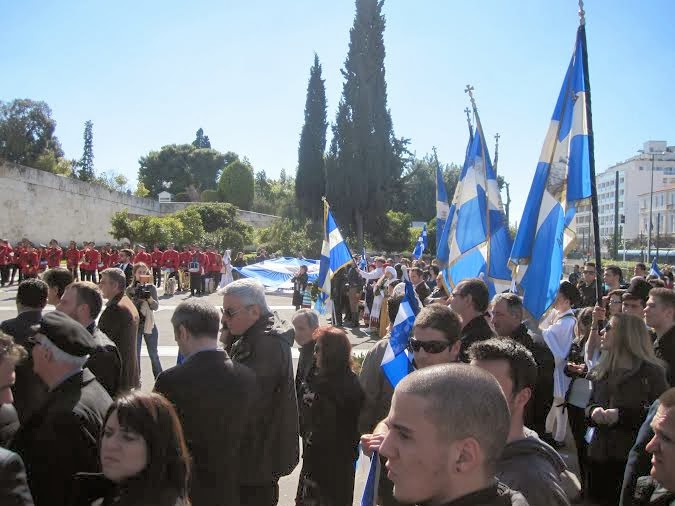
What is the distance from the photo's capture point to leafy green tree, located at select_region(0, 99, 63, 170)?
166 ft

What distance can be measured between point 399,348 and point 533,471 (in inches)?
80.3

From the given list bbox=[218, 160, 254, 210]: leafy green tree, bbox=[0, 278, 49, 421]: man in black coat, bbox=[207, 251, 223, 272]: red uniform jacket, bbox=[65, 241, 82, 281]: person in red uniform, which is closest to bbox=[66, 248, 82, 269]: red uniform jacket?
bbox=[65, 241, 82, 281]: person in red uniform

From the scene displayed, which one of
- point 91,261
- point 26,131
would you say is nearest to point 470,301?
point 91,261

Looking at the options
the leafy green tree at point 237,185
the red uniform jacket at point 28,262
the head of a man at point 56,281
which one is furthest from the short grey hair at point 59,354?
the leafy green tree at point 237,185

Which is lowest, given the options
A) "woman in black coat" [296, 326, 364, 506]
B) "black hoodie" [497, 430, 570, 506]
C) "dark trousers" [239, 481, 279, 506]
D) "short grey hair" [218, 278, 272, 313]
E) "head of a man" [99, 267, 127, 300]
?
"dark trousers" [239, 481, 279, 506]

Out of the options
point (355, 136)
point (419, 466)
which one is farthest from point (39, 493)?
point (355, 136)

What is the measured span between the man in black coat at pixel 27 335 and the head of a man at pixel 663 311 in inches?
170

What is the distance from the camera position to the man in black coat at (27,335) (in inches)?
138

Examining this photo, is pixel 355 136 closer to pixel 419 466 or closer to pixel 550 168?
pixel 550 168

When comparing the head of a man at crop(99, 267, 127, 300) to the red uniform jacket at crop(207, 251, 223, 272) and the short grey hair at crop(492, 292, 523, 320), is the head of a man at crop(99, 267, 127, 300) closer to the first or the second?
the short grey hair at crop(492, 292, 523, 320)

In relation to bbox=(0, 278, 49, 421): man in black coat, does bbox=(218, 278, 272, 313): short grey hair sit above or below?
above

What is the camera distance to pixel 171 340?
468 inches

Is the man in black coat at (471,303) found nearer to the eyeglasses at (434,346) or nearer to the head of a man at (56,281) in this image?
the eyeglasses at (434,346)

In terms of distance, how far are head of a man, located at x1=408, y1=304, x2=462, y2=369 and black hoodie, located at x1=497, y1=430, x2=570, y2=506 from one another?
0.98 metres
